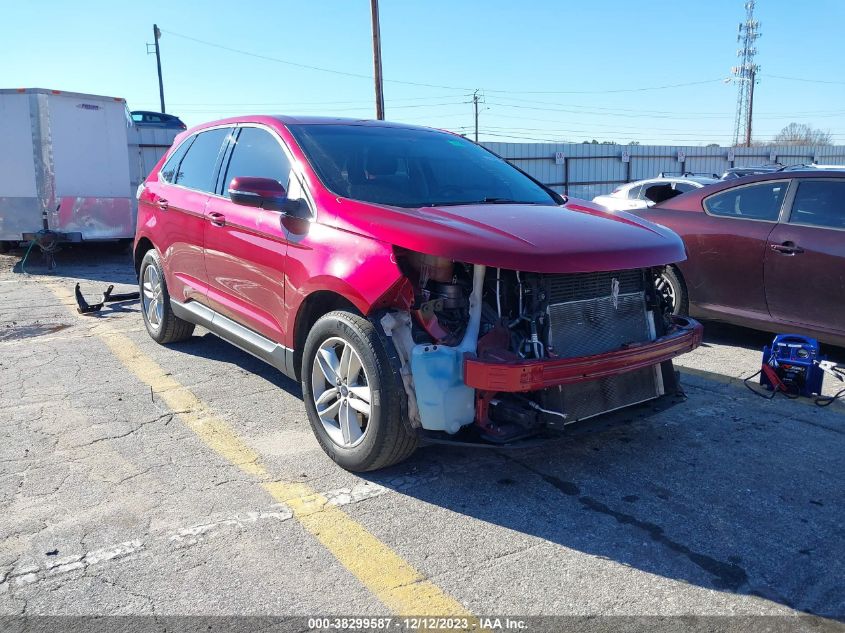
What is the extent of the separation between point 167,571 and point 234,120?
3.32 meters

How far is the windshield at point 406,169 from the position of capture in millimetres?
4027

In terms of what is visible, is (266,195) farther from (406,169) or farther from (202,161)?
(202,161)

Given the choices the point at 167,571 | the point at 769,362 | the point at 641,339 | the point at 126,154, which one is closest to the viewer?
the point at 167,571

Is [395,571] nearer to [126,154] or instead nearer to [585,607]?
[585,607]

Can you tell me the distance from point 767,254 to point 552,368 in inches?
136

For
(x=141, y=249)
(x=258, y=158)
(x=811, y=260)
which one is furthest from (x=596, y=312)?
(x=141, y=249)

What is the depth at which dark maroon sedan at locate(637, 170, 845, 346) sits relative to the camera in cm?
539

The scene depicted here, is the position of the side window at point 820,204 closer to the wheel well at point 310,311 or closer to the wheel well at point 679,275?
the wheel well at point 679,275

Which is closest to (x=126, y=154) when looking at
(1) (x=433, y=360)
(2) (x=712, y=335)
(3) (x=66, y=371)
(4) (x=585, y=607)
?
(3) (x=66, y=371)

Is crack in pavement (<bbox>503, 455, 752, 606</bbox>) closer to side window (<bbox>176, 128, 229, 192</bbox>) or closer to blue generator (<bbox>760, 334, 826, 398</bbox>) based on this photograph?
blue generator (<bbox>760, 334, 826, 398</bbox>)

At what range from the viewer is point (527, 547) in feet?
9.75

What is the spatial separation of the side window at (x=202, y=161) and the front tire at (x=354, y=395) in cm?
192

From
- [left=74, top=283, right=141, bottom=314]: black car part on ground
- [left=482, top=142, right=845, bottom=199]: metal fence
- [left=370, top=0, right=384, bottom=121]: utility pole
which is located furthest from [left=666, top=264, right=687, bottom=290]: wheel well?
[left=370, top=0, right=384, bottom=121]: utility pole

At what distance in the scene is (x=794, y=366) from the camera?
4852 mm
